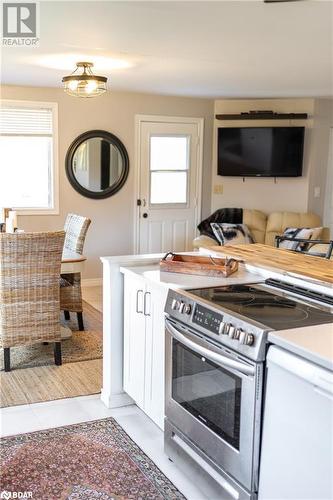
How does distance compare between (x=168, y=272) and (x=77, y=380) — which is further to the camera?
(x=77, y=380)

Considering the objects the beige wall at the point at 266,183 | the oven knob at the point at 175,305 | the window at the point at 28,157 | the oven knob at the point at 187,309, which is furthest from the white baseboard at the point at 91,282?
the oven knob at the point at 187,309

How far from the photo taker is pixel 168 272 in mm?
3016

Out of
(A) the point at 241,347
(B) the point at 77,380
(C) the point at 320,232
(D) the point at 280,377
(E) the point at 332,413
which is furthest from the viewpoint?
(C) the point at 320,232

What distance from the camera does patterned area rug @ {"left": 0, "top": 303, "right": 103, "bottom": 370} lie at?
4.06 meters

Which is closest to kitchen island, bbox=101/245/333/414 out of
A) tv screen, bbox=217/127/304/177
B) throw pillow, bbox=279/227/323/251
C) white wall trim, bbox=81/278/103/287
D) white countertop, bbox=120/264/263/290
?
white countertop, bbox=120/264/263/290

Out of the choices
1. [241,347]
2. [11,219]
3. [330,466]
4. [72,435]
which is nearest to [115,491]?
[72,435]

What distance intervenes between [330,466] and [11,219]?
4067 millimetres

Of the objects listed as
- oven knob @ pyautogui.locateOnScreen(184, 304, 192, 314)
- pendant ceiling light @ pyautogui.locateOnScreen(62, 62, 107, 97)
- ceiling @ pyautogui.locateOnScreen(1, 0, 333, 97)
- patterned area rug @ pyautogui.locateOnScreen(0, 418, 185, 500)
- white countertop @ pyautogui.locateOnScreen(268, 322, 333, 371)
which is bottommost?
patterned area rug @ pyautogui.locateOnScreen(0, 418, 185, 500)

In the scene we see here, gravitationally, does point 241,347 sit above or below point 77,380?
above

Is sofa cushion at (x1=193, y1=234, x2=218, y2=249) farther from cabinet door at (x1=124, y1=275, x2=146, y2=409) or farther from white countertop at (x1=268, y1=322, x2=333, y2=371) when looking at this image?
white countertop at (x1=268, y1=322, x2=333, y2=371)

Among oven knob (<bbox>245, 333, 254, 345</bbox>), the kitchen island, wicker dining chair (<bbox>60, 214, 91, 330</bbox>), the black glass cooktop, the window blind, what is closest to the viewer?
oven knob (<bbox>245, 333, 254, 345</bbox>)

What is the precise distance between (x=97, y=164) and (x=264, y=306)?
454 cm

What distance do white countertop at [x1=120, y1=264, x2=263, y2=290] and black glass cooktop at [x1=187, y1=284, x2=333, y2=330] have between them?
0.09 metres

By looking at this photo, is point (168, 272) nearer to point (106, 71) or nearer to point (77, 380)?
point (77, 380)
